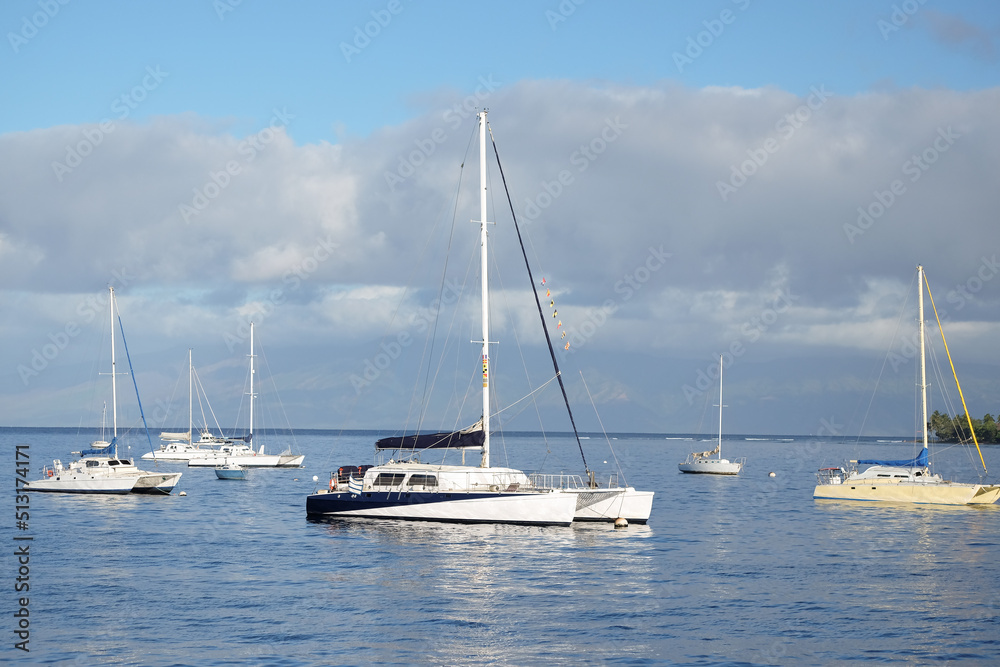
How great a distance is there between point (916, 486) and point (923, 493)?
647 millimetres

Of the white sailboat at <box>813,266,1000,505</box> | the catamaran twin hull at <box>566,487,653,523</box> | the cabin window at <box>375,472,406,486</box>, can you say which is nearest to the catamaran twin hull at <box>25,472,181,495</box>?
the cabin window at <box>375,472,406,486</box>

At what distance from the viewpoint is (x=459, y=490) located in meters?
46.3

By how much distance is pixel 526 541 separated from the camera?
42312 millimetres

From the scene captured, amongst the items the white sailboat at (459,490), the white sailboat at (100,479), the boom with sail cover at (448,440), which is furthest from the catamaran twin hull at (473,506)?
the white sailboat at (100,479)

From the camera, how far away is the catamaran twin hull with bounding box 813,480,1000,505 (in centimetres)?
6303

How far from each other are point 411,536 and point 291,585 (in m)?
11.6

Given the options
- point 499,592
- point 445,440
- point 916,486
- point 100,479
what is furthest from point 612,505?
point 100,479

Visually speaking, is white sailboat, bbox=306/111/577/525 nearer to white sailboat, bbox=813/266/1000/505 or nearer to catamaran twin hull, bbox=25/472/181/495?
catamaran twin hull, bbox=25/472/181/495

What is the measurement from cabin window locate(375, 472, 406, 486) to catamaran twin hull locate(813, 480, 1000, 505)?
118ft

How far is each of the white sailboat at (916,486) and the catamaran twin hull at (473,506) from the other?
101 ft

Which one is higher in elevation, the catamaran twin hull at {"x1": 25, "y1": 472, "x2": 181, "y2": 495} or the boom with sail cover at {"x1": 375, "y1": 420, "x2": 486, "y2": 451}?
the boom with sail cover at {"x1": 375, "y1": 420, "x2": 486, "y2": 451}

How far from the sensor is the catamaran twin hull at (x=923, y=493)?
63.0 metres

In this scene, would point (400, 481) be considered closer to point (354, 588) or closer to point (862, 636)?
point (354, 588)

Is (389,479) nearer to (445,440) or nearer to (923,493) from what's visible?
(445,440)
